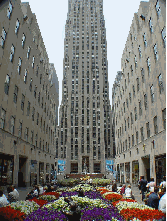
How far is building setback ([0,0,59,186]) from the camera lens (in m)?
22.4

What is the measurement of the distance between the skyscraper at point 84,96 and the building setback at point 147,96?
2544 inches

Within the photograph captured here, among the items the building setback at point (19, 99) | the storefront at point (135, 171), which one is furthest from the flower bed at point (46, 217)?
the storefront at point (135, 171)

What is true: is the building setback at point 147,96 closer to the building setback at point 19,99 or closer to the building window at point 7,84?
the building setback at point 19,99

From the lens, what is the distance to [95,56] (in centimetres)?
12025

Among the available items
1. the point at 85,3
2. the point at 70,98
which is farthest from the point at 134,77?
the point at 85,3

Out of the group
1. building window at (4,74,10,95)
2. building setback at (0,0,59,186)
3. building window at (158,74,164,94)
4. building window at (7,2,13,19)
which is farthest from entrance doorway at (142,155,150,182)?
building window at (7,2,13,19)

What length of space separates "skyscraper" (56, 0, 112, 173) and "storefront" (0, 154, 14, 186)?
78968mm

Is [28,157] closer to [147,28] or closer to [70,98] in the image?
[147,28]

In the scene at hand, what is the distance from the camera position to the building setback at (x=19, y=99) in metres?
22.4

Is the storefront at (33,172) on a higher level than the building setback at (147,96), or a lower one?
lower

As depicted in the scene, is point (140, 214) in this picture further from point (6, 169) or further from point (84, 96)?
point (84, 96)

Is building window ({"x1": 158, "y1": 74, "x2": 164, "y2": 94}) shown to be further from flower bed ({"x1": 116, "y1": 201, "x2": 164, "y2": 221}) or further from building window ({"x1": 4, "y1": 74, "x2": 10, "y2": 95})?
flower bed ({"x1": 116, "y1": 201, "x2": 164, "y2": 221})

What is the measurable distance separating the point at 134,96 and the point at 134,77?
3.09 metres

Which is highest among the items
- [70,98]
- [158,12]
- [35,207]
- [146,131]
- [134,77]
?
[70,98]
